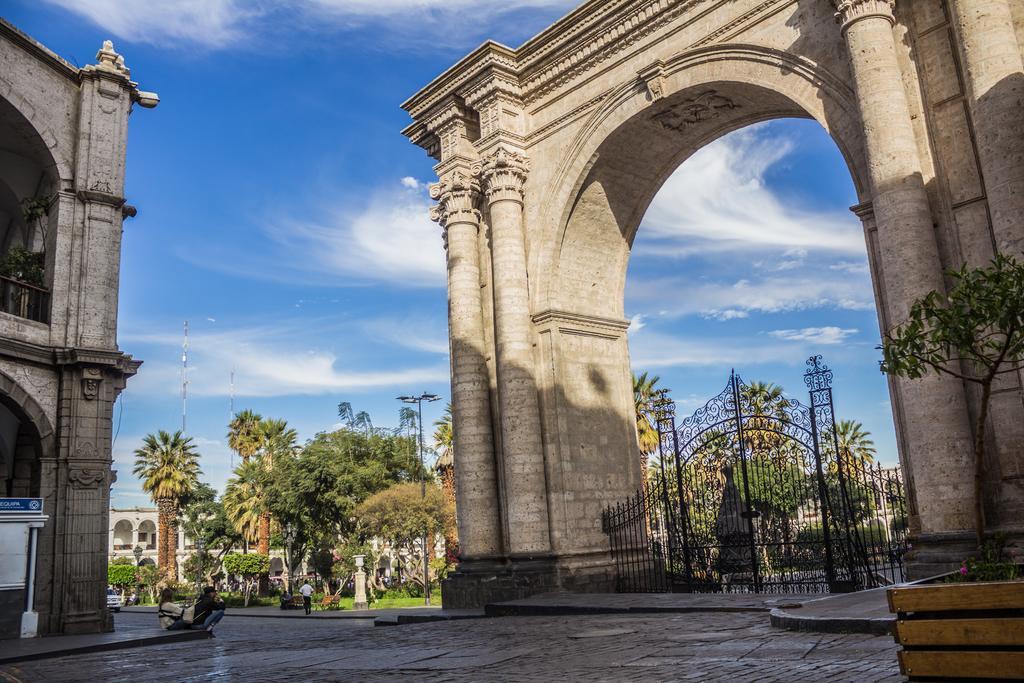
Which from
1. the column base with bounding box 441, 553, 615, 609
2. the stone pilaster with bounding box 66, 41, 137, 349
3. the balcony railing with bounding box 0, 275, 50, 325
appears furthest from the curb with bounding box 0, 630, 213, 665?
the balcony railing with bounding box 0, 275, 50, 325

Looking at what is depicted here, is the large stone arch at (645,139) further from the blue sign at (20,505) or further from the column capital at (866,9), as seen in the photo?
the blue sign at (20,505)

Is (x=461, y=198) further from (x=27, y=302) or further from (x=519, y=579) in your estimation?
(x=27, y=302)

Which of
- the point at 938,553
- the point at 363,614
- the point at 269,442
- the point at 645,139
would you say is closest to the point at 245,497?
the point at 269,442

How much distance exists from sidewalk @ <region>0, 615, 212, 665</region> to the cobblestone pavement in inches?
15.7

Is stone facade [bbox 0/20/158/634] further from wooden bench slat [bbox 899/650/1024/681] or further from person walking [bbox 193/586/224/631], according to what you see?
wooden bench slat [bbox 899/650/1024/681]

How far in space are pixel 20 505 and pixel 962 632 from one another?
13.6 m

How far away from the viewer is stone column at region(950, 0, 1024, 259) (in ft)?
34.2

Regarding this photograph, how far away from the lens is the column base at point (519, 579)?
50.5ft

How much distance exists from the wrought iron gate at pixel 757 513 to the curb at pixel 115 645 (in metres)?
7.60

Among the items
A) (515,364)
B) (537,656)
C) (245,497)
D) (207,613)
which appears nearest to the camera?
(537,656)

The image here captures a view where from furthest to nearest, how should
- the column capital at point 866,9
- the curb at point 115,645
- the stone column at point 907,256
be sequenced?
the column capital at point 866,9 → the curb at point 115,645 → the stone column at point 907,256

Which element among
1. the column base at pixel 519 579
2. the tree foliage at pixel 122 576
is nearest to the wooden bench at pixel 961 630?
the column base at pixel 519 579

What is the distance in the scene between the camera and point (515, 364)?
1638 centimetres

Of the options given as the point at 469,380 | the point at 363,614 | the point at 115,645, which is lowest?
the point at 363,614
